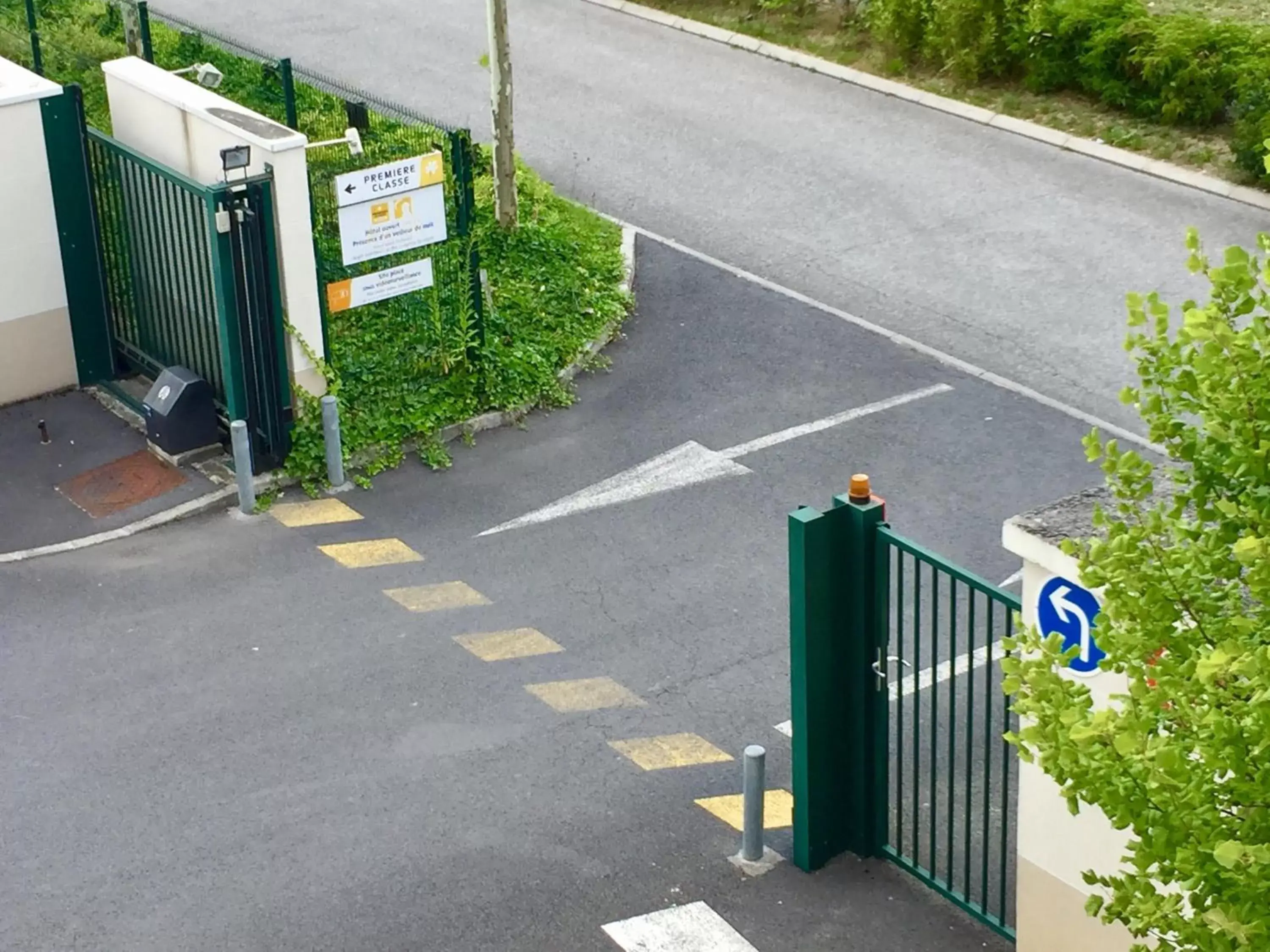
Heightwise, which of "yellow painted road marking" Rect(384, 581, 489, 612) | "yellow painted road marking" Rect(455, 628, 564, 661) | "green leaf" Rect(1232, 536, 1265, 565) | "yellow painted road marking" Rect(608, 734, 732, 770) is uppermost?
"green leaf" Rect(1232, 536, 1265, 565)

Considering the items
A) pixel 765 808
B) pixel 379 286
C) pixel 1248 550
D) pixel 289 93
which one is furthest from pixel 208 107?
pixel 1248 550

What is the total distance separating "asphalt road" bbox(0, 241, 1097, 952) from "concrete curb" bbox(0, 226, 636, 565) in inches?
4.6

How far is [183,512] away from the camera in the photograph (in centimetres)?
1241

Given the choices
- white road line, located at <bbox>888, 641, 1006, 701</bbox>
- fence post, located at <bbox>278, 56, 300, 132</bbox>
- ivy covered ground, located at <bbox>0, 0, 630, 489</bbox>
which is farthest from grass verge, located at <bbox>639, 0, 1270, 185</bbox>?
white road line, located at <bbox>888, 641, 1006, 701</bbox>

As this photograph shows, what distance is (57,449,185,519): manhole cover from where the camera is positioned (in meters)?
12.6

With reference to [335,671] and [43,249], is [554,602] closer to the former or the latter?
[335,671]

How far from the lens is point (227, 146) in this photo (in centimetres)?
1239

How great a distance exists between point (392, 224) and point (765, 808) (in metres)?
5.51

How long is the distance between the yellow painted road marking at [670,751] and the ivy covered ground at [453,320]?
371 cm

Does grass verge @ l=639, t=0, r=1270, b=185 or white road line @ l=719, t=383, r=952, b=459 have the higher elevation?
grass verge @ l=639, t=0, r=1270, b=185

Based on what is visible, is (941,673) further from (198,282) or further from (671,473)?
(198,282)

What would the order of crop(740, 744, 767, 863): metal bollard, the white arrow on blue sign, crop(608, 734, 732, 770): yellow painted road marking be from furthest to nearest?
crop(608, 734, 732, 770): yellow painted road marking, crop(740, 744, 767, 863): metal bollard, the white arrow on blue sign

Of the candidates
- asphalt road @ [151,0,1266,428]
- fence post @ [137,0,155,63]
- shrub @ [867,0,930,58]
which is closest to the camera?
asphalt road @ [151,0,1266,428]

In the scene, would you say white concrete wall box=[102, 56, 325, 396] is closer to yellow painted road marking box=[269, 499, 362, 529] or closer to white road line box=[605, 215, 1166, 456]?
yellow painted road marking box=[269, 499, 362, 529]
